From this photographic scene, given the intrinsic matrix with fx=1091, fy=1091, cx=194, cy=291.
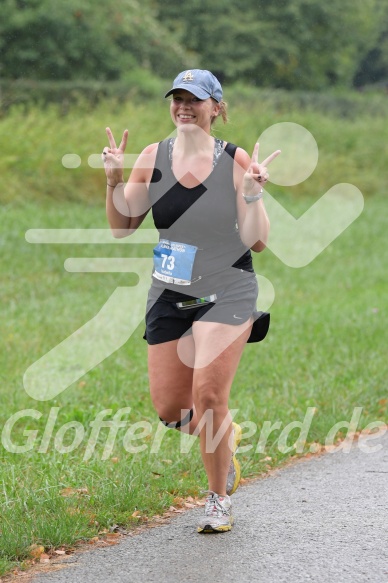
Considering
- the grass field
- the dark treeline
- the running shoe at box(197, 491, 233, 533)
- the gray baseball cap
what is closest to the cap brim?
the gray baseball cap

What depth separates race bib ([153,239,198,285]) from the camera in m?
5.02

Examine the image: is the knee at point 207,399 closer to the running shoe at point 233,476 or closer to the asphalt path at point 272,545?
the running shoe at point 233,476

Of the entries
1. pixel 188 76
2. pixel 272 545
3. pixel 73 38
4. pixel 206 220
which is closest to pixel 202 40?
pixel 73 38

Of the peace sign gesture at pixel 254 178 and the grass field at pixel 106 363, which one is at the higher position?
the peace sign gesture at pixel 254 178

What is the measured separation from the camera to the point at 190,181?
199 inches

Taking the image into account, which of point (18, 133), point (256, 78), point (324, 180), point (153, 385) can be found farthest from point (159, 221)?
point (256, 78)

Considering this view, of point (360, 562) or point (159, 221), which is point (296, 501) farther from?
point (159, 221)

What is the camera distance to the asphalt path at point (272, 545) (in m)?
4.39

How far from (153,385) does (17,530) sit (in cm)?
94

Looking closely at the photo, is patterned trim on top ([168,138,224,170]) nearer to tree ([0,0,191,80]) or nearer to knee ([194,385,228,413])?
knee ([194,385,228,413])

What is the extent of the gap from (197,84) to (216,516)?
6.48ft

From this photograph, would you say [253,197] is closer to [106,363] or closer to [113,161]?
[113,161]

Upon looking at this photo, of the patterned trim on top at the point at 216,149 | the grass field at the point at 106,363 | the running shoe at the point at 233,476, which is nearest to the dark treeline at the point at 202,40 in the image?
Answer: the grass field at the point at 106,363

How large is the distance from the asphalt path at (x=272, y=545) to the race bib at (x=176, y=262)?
3.87ft
